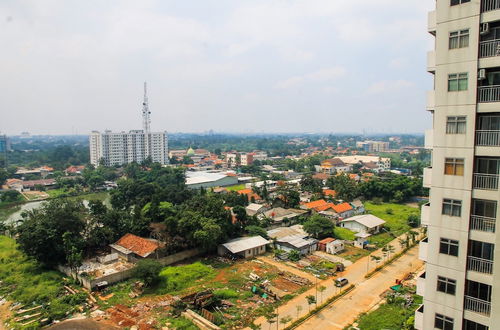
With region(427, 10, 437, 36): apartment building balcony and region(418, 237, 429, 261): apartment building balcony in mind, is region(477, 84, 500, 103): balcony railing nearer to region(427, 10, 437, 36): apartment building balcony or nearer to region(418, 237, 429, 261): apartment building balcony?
region(427, 10, 437, 36): apartment building balcony

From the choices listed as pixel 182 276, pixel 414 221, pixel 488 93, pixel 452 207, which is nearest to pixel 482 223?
pixel 452 207

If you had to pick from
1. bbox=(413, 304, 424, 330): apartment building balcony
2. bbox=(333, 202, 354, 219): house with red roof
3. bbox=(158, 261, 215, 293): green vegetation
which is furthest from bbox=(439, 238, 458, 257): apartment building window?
bbox=(333, 202, 354, 219): house with red roof

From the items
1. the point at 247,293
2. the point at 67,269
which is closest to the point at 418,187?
the point at 247,293

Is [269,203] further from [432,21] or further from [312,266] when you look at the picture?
[432,21]

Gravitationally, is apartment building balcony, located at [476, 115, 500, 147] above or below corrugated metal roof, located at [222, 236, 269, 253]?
above

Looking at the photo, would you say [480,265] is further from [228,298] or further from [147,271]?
[147,271]

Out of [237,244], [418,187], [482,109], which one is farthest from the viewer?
[418,187]

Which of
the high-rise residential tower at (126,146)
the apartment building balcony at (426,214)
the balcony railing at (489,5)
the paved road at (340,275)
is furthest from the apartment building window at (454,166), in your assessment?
the high-rise residential tower at (126,146)
